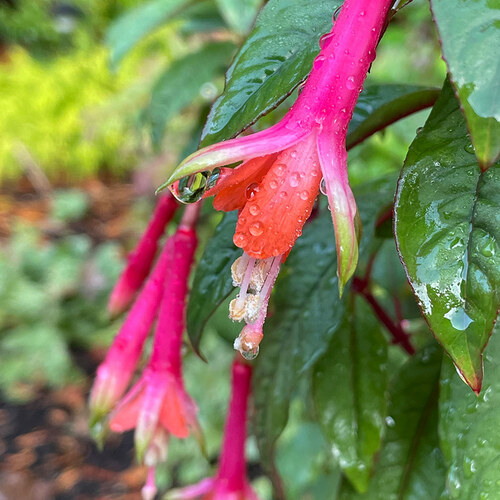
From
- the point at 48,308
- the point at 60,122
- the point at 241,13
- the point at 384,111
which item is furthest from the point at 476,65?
the point at 60,122

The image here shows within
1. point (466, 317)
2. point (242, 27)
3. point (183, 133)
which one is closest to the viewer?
point (466, 317)

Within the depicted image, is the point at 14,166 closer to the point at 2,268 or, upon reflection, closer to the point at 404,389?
the point at 2,268

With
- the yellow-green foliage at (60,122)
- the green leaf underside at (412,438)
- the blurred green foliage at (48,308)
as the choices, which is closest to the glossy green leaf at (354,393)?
the green leaf underside at (412,438)

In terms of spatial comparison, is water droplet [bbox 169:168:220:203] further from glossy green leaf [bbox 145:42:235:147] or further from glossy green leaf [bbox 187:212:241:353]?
glossy green leaf [bbox 145:42:235:147]

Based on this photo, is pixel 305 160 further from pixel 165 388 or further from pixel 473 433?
pixel 165 388

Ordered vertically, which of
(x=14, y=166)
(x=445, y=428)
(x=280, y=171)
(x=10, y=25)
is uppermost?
(x=10, y=25)

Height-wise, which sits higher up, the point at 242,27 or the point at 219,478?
the point at 242,27

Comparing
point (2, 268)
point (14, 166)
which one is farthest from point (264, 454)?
point (14, 166)
